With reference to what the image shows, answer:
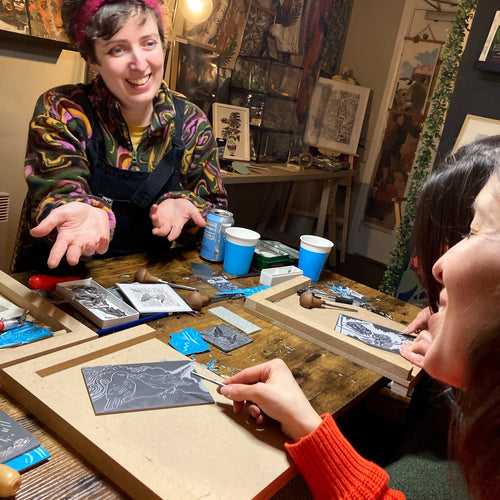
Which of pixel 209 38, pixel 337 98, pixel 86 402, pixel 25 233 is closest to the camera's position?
pixel 86 402

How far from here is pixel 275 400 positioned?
89 cm

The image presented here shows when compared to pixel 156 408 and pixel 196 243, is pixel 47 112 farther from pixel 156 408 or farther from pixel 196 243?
pixel 156 408

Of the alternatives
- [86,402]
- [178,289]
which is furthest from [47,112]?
[86,402]

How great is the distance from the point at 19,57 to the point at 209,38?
4.50 ft

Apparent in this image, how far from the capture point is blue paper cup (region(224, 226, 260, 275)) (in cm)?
161

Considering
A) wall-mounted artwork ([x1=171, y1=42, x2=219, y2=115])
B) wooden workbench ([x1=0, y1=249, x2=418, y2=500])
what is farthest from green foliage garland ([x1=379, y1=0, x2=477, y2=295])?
wall-mounted artwork ([x1=171, y1=42, x2=219, y2=115])

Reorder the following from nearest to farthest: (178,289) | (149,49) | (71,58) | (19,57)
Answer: (178,289), (149,49), (19,57), (71,58)

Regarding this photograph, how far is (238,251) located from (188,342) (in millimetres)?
527

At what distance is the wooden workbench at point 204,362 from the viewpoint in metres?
0.72

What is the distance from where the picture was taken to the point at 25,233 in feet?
5.52

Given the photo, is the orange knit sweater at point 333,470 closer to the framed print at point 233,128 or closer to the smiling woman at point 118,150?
the smiling woman at point 118,150

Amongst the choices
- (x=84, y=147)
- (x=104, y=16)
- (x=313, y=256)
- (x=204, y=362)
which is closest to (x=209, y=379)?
(x=204, y=362)

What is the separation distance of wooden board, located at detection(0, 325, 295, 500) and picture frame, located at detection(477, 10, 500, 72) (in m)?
2.27

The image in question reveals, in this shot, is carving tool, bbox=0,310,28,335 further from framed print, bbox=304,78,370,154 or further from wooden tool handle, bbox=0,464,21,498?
framed print, bbox=304,78,370,154
